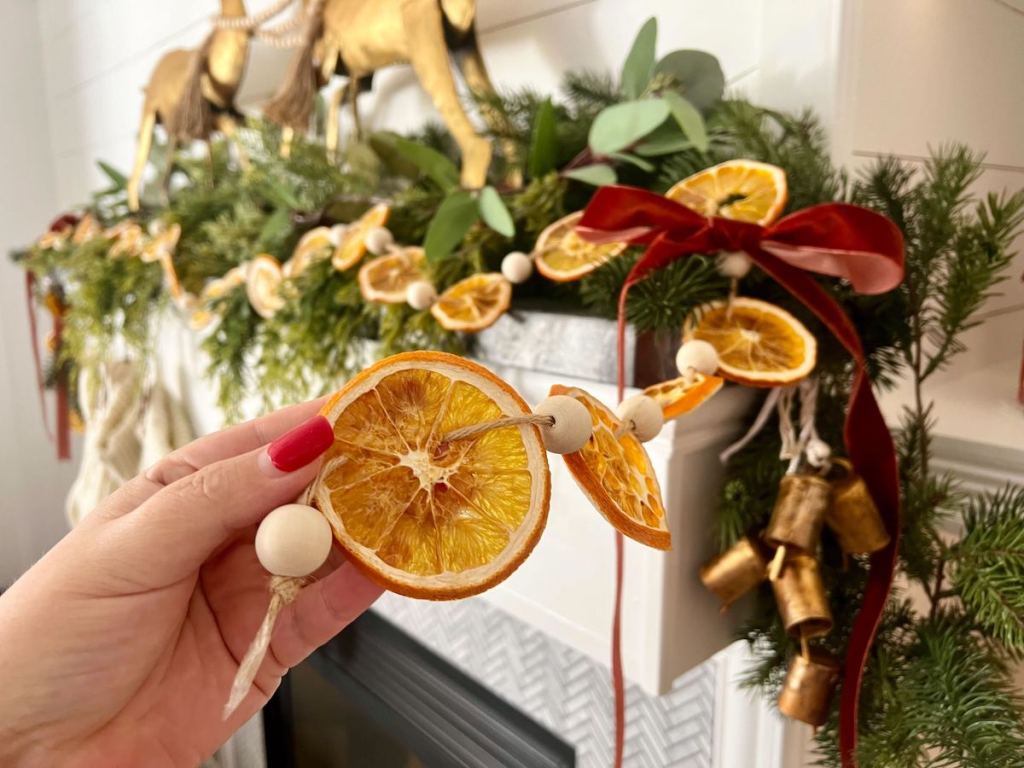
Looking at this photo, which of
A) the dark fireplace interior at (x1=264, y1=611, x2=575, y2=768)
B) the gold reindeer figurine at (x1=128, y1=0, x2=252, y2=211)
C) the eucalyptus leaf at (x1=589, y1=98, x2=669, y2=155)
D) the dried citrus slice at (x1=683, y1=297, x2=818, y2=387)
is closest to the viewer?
the dried citrus slice at (x1=683, y1=297, x2=818, y2=387)

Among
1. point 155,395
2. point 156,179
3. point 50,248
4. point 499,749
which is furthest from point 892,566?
point 50,248

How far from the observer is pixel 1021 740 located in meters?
0.37

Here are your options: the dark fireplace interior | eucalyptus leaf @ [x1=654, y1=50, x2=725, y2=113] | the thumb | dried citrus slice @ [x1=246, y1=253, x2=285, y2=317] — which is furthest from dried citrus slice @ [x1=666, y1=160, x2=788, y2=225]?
the dark fireplace interior

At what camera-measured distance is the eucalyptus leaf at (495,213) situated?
1.93 ft

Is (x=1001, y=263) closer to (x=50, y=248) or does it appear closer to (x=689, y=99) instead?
(x=689, y=99)

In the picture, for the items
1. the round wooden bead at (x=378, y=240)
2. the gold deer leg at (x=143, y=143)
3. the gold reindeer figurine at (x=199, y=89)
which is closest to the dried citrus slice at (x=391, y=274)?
the round wooden bead at (x=378, y=240)

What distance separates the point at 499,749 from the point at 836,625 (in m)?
0.53

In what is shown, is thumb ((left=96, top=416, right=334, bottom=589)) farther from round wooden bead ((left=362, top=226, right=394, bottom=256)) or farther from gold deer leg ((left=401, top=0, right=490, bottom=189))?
gold deer leg ((left=401, top=0, right=490, bottom=189))

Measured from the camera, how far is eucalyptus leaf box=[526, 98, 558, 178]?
0.61 metres

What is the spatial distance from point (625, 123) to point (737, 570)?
0.36 meters

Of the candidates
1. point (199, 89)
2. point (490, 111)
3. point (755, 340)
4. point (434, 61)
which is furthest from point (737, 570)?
point (199, 89)

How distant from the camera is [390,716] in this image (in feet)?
3.20

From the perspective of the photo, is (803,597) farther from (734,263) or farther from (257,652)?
(257,652)

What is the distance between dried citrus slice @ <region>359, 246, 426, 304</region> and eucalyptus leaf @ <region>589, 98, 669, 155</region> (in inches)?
7.6
